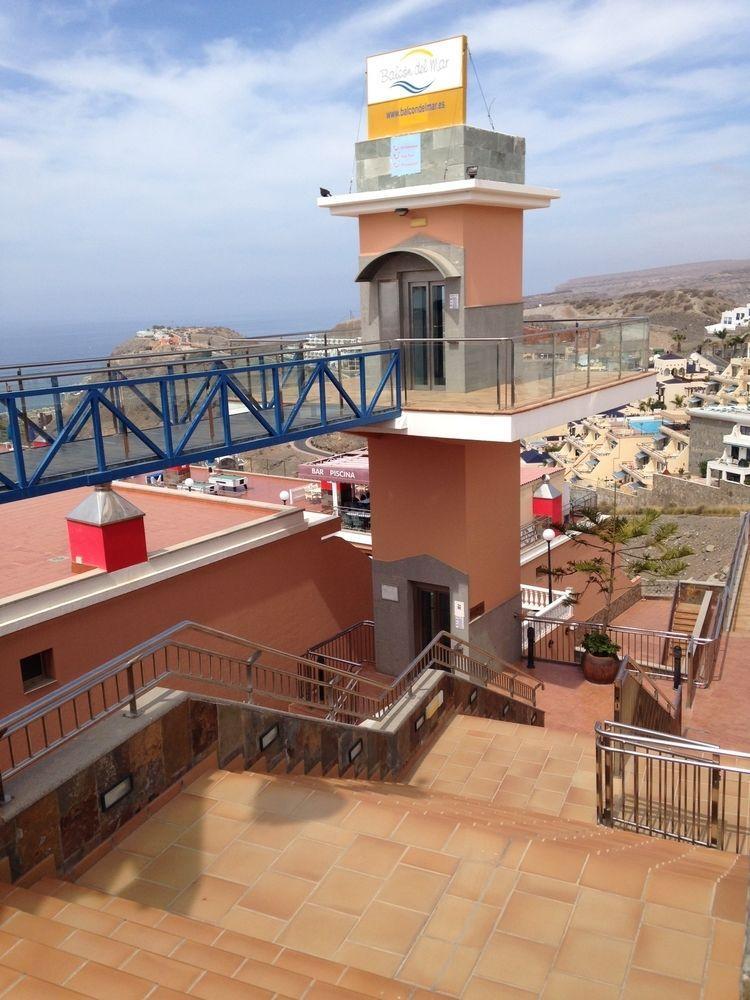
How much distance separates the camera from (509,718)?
40.6 ft

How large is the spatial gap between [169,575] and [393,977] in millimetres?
8018

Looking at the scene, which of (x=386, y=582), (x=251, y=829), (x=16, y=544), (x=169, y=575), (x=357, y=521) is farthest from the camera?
(x=357, y=521)

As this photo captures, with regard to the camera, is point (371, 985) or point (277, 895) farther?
point (277, 895)

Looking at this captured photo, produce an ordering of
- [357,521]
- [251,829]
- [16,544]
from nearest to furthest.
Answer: [251,829]
[16,544]
[357,521]

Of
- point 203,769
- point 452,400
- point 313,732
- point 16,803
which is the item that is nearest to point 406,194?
point 452,400

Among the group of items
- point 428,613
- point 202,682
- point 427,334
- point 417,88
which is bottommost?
point 428,613

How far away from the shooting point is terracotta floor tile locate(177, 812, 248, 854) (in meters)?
5.63

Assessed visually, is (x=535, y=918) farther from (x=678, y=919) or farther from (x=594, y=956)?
(x=678, y=919)

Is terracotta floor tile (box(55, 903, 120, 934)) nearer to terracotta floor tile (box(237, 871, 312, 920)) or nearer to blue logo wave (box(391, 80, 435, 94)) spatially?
terracotta floor tile (box(237, 871, 312, 920))

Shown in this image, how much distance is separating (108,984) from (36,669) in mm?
7287

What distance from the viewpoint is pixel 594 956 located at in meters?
4.47

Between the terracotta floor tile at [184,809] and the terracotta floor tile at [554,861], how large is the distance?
237 centimetres

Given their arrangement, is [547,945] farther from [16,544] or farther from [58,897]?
[16,544]

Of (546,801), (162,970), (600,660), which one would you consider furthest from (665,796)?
(600,660)
